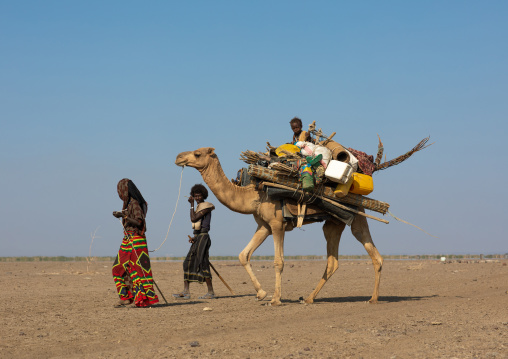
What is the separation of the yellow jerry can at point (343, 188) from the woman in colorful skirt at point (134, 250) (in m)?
3.71

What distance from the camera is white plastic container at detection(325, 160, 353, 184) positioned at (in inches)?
455

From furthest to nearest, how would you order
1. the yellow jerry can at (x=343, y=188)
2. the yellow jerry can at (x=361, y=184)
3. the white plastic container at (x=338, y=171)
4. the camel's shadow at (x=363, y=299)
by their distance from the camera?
the camel's shadow at (x=363, y=299) → the yellow jerry can at (x=361, y=184) → the yellow jerry can at (x=343, y=188) → the white plastic container at (x=338, y=171)

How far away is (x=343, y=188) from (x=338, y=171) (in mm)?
508

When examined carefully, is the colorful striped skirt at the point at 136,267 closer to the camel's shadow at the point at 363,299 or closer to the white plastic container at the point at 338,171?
the camel's shadow at the point at 363,299

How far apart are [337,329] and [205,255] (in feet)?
17.2

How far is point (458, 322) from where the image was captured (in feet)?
31.8

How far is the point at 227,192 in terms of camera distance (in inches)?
481

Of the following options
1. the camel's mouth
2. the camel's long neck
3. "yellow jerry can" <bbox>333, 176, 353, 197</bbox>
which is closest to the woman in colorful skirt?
the camel's mouth

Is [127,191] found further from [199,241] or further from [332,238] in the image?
[332,238]

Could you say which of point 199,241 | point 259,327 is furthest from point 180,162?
point 259,327

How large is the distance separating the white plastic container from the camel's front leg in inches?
57.0

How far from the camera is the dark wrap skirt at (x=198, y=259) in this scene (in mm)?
13578

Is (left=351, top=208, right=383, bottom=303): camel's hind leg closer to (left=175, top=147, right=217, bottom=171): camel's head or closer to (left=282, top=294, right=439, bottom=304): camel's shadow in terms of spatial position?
Result: (left=282, top=294, right=439, bottom=304): camel's shadow

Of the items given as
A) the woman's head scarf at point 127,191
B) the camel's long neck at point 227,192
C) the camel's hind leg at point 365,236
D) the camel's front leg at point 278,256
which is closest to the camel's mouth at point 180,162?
the camel's long neck at point 227,192
